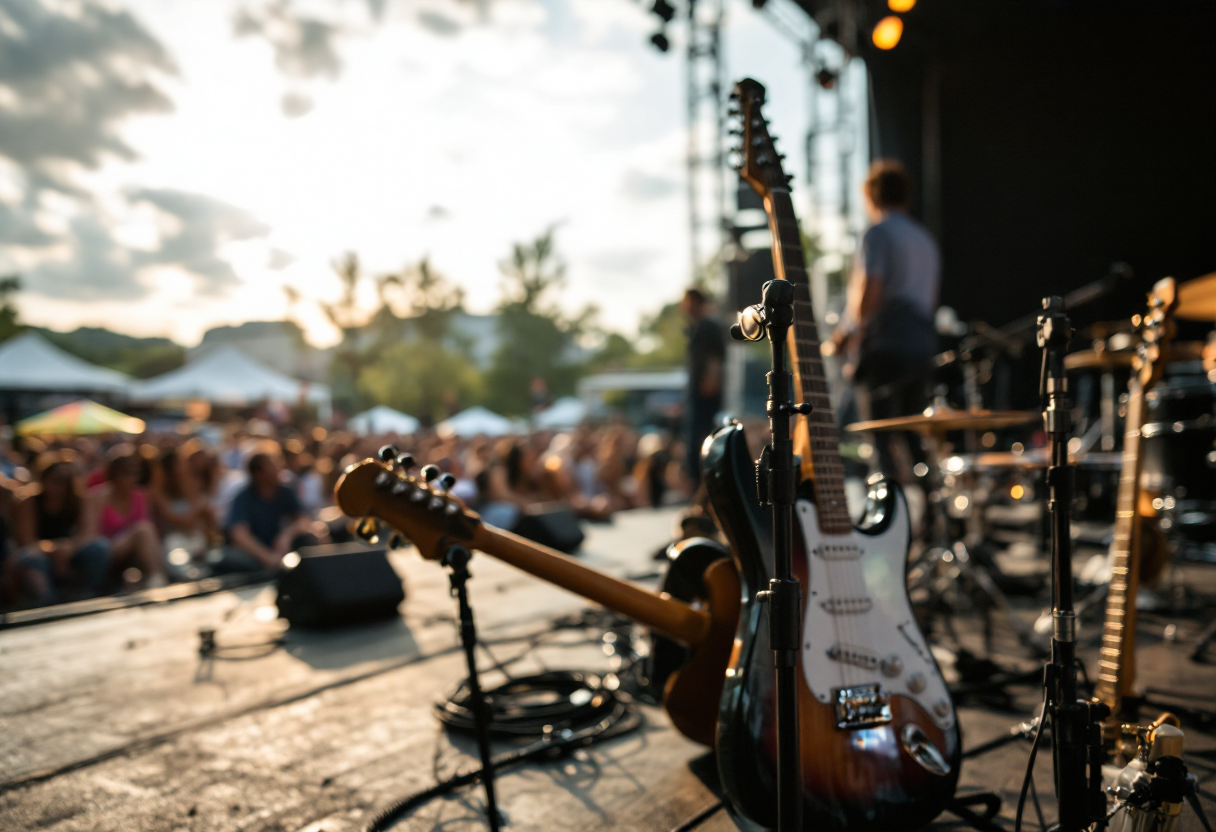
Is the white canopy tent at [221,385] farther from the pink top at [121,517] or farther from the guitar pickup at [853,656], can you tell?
the guitar pickup at [853,656]

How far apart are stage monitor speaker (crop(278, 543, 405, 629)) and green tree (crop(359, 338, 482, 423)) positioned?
32110 mm

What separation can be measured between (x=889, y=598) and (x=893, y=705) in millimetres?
267

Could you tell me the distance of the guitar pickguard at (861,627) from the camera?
71.2 inches

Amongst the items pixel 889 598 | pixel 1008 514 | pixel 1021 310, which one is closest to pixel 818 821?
pixel 889 598

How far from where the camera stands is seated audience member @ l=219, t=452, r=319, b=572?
6.43m

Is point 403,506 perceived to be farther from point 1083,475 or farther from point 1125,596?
point 1083,475

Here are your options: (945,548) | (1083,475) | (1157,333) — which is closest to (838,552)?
(1157,333)

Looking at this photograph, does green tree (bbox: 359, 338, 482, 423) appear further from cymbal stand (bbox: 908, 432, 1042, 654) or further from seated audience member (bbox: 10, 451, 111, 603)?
cymbal stand (bbox: 908, 432, 1042, 654)

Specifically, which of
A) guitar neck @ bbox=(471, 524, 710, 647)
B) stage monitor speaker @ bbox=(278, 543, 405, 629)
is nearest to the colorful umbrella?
stage monitor speaker @ bbox=(278, 543, 405, 629)

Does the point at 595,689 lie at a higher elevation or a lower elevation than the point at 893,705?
lower

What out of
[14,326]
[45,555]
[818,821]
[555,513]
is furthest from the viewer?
[14,326]

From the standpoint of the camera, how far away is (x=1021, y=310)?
36.6 ft

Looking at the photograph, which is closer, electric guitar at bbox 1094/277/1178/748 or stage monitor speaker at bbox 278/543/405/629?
electric guitar at bbox 1094/277/1178/748

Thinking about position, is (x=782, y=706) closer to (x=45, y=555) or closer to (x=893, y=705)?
(x=893, y=705)
